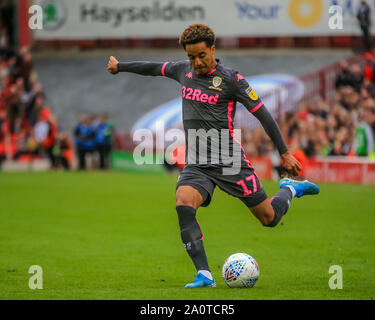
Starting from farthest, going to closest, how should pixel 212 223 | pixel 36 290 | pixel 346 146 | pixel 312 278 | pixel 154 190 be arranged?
pixel 346 146 < pixel 154 190 < pixel 212 223 < pixel 312 278 < pixel 36 290

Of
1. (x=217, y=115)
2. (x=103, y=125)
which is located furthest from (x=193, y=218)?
(x=103, y=125)

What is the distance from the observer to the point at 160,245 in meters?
11.2

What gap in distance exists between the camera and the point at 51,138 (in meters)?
29.8

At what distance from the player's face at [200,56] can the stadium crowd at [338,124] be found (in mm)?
14454

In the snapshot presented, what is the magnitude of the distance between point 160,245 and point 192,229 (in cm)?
388

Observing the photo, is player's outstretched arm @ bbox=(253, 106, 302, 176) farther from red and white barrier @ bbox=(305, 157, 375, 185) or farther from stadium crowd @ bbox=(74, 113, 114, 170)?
stadium crowd @ bbox=(74, 113, 114, 170)

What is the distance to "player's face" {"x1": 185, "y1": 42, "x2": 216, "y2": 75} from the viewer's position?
24.1 ft

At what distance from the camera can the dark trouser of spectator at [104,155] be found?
98.1ft

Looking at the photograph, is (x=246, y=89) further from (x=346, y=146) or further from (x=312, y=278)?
(x=346, y=146)

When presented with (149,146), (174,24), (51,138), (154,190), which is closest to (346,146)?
(154,190)

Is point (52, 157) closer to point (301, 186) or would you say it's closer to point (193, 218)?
point (301, 186)

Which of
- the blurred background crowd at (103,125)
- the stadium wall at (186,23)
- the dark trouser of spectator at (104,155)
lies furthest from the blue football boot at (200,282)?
the stadium wall at (186,23)

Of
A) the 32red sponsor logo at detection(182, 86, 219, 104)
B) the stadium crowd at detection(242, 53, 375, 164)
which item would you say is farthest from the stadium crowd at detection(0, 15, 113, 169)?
the 32red sponsor logo at detection(182, 86, 219, 104)

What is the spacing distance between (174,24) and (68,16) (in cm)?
506
